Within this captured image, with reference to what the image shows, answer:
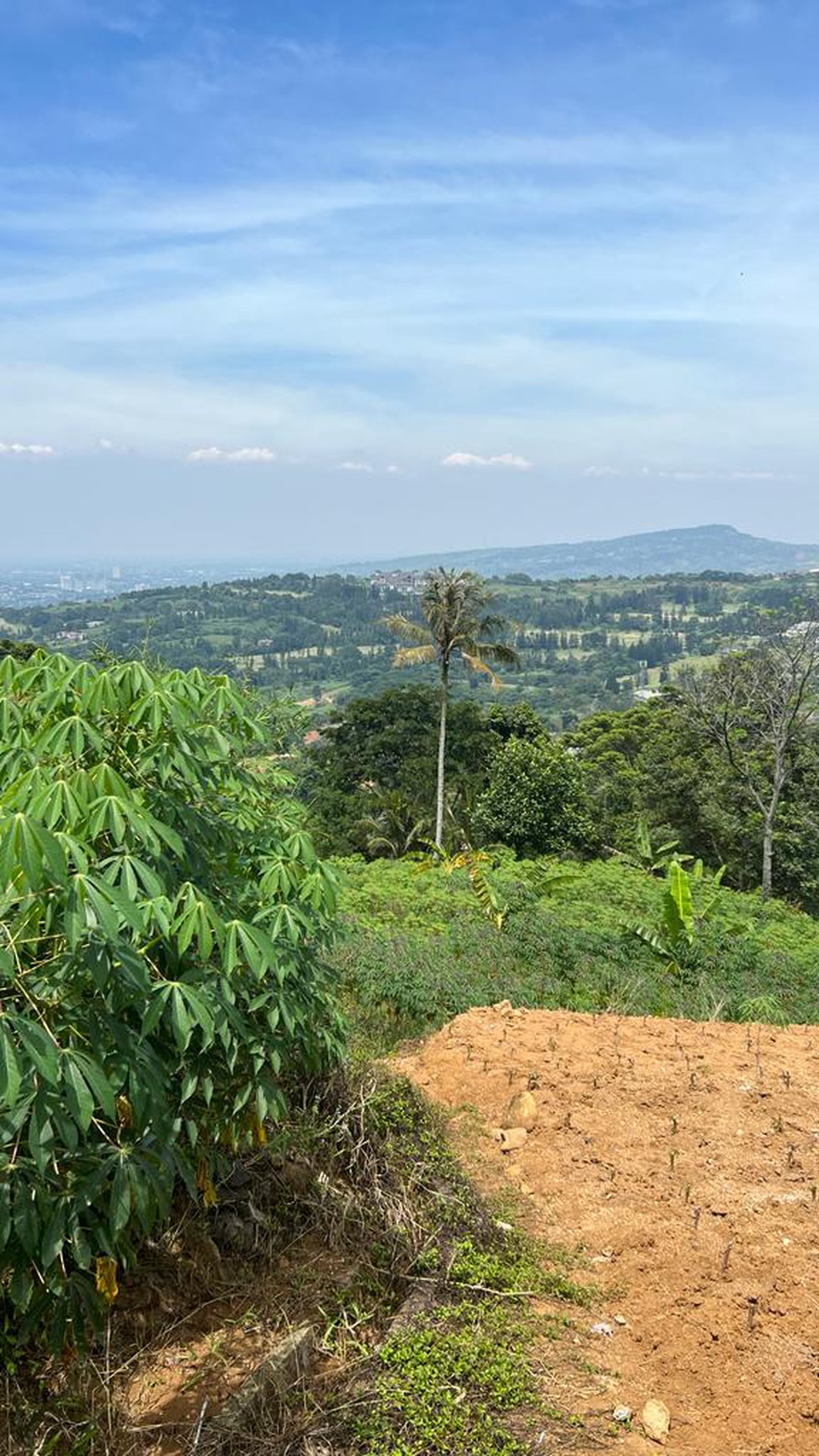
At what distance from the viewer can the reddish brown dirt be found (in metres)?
3.21

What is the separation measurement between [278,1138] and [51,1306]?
1405 mm

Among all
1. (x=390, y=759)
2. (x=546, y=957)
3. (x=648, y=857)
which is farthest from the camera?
(x=390, y=759)

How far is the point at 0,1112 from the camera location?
2043 millimetres

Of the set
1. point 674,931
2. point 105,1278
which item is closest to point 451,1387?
point 105,1278

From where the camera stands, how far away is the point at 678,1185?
441 cm

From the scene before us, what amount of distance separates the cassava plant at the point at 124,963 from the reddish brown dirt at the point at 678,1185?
1775 mm

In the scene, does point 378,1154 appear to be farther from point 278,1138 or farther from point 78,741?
point 78,741

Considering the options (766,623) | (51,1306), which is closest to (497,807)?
(766,623)

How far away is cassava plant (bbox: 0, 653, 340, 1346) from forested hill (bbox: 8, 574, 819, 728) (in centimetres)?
6666

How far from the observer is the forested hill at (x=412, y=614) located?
3829 inches

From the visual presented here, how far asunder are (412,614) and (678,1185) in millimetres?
131921

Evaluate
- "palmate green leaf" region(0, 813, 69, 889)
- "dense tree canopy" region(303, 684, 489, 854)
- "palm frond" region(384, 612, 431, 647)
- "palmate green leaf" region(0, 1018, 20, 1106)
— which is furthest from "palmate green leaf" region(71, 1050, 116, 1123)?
"dense tree canopy" region(303, 684, 489, 854)

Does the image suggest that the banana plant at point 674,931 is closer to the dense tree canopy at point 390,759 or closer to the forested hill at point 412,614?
the dense tree canopy at point 390,759

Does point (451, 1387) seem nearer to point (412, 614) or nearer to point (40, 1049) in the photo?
point (40, 1049)
